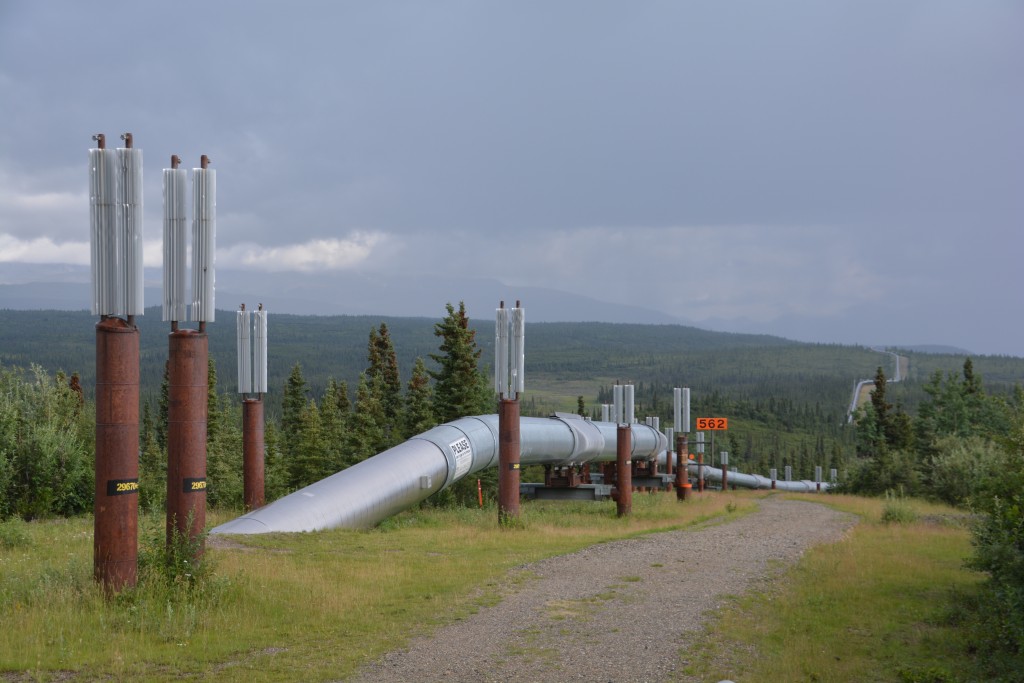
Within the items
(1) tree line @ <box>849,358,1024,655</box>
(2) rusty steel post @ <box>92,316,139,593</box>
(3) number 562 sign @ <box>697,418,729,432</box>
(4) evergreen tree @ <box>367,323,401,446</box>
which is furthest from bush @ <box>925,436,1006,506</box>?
(2) rusty steel post @ <box>92,316,139,593</box>

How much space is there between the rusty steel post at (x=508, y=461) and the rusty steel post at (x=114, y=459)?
1329 centimetres

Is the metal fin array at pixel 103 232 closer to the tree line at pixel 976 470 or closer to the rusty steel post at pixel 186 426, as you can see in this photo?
the rusty steel post at pixel 186 426

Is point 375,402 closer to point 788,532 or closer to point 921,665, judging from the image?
point 788,532

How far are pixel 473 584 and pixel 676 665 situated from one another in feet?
17.3

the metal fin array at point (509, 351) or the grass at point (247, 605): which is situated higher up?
the metal fin array at point (509, 351)

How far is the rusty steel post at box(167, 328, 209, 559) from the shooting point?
14625 mm

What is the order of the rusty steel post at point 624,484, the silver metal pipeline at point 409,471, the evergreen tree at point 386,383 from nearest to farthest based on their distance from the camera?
the silver metal pipeline at point 409,471 < the rusty steel post at point 624,484 < the evergreen tree at point 386,383

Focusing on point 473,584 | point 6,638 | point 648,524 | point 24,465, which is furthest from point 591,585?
point 24,465

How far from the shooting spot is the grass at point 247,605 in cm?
1083

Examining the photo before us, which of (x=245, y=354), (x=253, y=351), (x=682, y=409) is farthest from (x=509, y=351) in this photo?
(x=682, y=409)

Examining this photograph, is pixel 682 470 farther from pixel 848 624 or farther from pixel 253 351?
pixel 848 624

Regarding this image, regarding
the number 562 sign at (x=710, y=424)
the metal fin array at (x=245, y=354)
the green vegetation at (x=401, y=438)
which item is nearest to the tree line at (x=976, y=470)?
the green vegetation at (x=401, y=438)

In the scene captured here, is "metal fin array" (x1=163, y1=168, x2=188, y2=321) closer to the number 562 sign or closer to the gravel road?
the gravel road

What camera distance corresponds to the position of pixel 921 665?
11.9 meters
